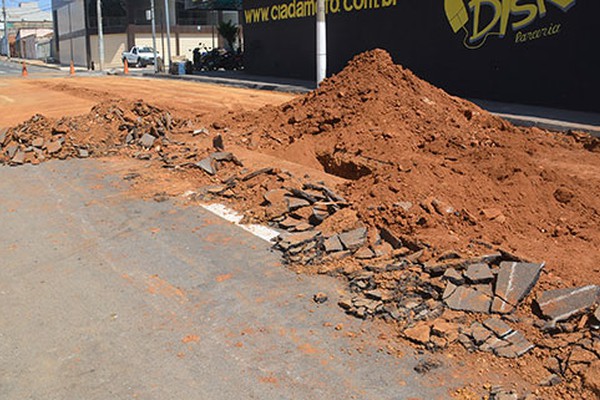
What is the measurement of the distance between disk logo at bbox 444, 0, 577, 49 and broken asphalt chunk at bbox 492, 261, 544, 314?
13136 mm

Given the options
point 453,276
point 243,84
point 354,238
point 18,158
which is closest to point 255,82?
point 243,84

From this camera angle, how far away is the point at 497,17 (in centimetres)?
1842

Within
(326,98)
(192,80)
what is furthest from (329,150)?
(192,80)

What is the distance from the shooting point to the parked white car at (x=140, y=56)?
5478cm

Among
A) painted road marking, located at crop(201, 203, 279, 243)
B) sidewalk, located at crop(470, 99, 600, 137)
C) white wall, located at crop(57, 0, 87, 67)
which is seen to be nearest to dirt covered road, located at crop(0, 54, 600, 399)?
painted road marking, located at crop(201, 203, 279, 243)

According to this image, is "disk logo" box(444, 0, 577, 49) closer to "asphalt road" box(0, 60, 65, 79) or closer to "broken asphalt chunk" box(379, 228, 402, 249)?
"broken asphalt chunk" box(379, 228, 402, 249)

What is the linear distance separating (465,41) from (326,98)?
32.8ft

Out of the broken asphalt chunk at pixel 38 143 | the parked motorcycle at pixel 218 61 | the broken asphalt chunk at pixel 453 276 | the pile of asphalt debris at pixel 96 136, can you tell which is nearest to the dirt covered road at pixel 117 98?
the pile of asphalt debris at pixel 96 136

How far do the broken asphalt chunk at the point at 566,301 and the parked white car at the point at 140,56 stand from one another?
176 ft

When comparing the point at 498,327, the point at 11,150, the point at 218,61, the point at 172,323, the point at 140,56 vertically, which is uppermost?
the point at 140,56

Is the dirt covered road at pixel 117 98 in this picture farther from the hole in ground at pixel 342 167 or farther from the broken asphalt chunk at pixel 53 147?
the hole in ground at pixel 342 167

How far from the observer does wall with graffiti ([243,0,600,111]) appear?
16141mm

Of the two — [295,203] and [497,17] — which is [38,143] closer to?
[295,203]

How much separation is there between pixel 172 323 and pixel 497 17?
53.4ft
